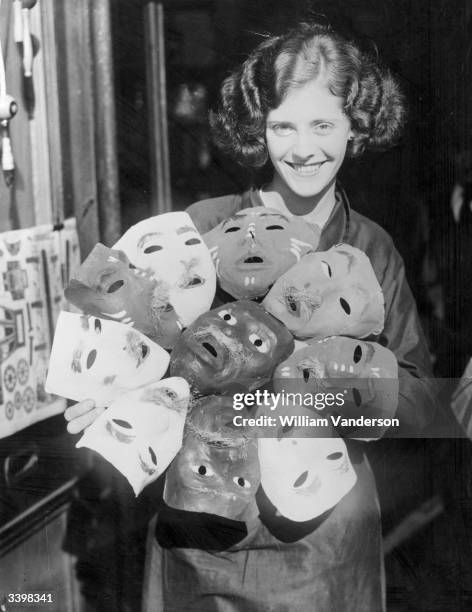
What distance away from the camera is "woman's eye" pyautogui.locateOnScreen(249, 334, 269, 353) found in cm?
192

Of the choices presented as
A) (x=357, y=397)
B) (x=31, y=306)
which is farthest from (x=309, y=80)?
(x=31, y=306)

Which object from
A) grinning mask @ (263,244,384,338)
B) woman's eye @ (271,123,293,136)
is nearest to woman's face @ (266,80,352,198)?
woman's eye @ (271,123,293,136)

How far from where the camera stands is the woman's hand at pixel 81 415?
211 cm

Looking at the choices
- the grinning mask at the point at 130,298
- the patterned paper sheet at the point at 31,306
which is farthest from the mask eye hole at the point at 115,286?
the patterned paper sheet at the point at 31,306

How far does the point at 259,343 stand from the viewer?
1.92m

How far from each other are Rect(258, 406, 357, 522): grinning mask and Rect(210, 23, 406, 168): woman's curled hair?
0.72m

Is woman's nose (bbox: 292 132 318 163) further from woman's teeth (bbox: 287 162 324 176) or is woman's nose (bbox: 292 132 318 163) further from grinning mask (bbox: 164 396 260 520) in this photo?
grinning mask (bbox: 164 396 260 520)

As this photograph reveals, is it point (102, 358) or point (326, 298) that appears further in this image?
point (102, 358)

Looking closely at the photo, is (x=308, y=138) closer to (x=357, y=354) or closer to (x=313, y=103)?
(x=313, y=103)

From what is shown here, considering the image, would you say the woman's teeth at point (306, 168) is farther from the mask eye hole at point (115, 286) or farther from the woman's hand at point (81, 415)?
the woman's hand at point (81, 415)

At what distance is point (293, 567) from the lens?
7.00 ft

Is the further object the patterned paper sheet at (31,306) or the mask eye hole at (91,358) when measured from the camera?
the patterned paper sheet at (31,306)

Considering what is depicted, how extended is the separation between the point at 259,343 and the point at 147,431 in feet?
1.20

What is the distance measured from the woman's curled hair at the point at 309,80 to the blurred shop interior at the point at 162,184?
34mm
